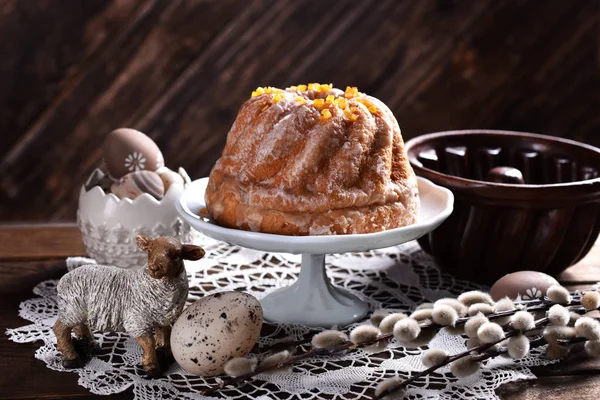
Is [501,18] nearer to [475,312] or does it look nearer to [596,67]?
[596,67]

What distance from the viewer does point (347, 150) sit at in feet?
3.95

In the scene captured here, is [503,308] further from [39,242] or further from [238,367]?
[39,242]

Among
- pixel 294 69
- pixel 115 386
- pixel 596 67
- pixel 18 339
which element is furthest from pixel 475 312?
pixel 596 67

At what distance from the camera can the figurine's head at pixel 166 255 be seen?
105 cm

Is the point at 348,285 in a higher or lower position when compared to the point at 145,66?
lower

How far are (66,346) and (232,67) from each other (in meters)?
1.47

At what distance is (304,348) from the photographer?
1.16m

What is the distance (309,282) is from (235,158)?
25 centimetres

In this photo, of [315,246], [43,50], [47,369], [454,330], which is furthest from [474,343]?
[43,50]

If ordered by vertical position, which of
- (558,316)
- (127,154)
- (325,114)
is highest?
(325,114)

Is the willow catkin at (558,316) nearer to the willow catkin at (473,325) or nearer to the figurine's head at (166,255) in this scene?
the willow catkin at (473,325)

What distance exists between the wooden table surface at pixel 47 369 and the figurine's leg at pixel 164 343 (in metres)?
0.08

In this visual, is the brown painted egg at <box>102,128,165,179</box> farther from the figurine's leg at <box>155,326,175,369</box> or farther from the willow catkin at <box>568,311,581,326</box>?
the willow catkin at <box>568,311,581,326</box>

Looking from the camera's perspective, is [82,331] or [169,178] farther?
[169,178]
